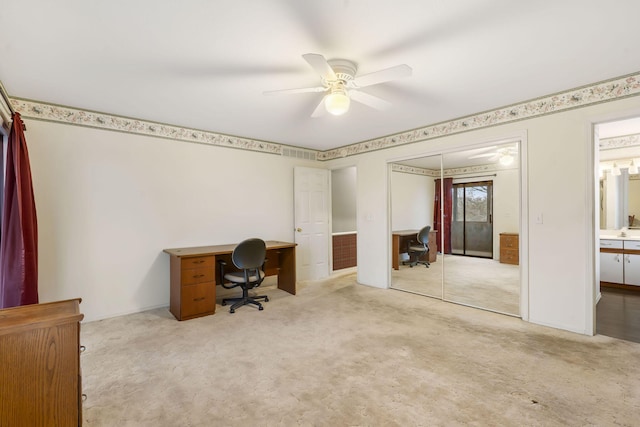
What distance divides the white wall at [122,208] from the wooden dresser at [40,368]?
2.26m

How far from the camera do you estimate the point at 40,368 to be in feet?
3.94

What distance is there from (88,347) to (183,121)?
2.64 m

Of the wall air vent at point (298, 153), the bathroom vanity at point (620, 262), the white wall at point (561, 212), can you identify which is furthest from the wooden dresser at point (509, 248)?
the wall air vent at point (298, 153)

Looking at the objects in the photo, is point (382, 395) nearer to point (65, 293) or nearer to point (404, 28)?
point (404, 28)

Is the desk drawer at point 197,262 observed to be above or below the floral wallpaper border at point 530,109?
below

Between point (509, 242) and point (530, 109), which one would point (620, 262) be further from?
point (530, 109)

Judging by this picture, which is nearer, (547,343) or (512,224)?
(547,343)

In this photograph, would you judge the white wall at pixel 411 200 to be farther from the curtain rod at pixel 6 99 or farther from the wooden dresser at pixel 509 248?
the curtain rod at pixel 6 99

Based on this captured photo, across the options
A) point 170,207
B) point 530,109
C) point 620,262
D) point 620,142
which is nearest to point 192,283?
point 170,207

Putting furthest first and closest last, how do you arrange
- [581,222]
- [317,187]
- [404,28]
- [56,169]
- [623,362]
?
1. [317,187]
2. [56,169]
3. [581,222]
4. [623,362]
5. [404,28]

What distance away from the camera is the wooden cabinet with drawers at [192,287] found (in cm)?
327

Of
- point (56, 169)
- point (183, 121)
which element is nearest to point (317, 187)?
point (183, 121)

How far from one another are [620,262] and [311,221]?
468 cm

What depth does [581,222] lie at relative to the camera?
278 cm
